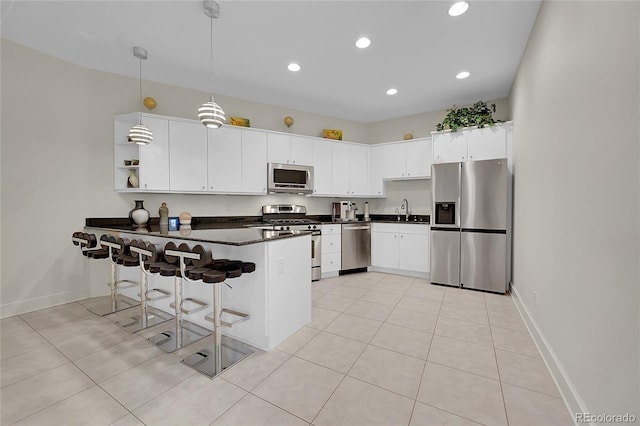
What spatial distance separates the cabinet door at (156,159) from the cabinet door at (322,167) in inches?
89.0

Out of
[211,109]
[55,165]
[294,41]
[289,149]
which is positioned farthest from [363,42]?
[55,165]

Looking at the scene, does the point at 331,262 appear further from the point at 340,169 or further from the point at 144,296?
the point at 144,296

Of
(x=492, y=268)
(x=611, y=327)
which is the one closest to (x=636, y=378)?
(x=611, y=327)

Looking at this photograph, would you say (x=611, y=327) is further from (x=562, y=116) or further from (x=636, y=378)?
(x=562, y=116)

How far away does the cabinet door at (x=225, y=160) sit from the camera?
3.90m

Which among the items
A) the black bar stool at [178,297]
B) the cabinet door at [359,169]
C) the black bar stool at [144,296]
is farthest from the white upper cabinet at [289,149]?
the black bar stool at [178,297]

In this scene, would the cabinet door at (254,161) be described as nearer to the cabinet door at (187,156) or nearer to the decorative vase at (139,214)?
the cabinet door at (187,156)

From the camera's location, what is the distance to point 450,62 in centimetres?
326

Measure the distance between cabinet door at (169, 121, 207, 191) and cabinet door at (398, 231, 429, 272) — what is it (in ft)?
10.7

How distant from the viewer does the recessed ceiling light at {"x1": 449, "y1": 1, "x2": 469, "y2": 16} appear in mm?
2298

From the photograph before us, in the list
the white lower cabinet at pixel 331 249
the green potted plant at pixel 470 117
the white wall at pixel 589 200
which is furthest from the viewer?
the white lower cabinet at pixel 331 249

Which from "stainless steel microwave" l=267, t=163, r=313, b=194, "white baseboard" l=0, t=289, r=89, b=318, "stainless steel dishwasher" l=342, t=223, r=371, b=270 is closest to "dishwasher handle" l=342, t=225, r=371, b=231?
"stainless steel dishwasher" l=342, t=223, r=371, b=270

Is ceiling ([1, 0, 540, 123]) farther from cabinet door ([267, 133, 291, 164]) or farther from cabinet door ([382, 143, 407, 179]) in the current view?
cabinet door ([382, 143, 407, 179])

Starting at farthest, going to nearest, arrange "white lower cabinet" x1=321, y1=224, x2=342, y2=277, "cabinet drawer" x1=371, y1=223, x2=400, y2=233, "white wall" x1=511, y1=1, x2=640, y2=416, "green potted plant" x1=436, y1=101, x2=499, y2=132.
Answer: "cabinet drawer" x1=371, y1=223, x2=400, y2=233, "white lower cabinet" x1=321, y1=224, x2=342, y2=277, "green potted plant" x1=436, y1=101, x2=499, y2=132, "white wall" x1=511, y1=1, x2=640, y2=416
